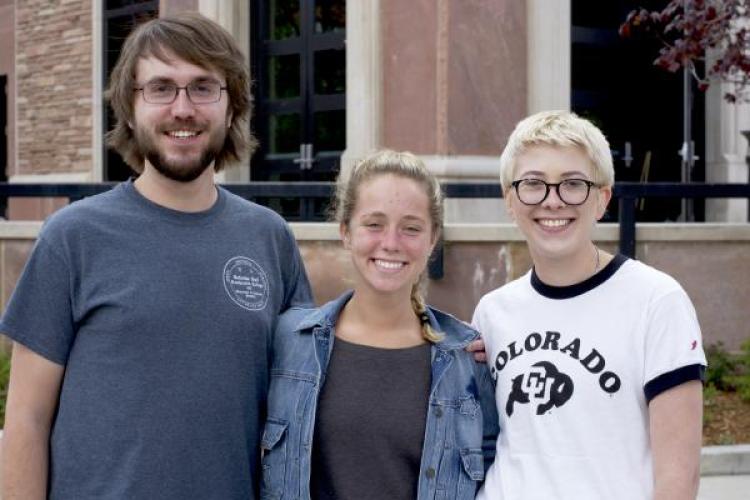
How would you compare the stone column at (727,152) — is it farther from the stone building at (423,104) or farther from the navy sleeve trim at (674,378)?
the navy sleeve trim at (674,378)

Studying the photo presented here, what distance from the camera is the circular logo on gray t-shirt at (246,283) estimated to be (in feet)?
8.87

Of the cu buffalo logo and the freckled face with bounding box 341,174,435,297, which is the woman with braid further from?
the cu buffalo logo

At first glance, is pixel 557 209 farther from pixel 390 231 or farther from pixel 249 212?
pixel 249 212

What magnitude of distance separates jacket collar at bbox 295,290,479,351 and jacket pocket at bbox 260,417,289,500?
10.2 inches

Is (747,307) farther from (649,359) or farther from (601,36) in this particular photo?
(649,359)

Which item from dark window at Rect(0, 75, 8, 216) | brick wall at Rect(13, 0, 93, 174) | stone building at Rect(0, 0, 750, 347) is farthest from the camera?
dark window at Rect(0, 75, 8, 216)

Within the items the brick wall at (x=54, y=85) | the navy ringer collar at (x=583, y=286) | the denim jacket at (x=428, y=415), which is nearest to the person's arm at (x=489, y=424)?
the denim jacket at (x=428, y=415)

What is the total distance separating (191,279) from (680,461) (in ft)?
4.01

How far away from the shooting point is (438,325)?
2.93 m

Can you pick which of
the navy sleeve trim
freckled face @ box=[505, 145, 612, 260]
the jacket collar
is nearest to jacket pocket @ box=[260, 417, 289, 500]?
the jacket collar

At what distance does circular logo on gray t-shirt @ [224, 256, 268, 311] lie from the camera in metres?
2.70

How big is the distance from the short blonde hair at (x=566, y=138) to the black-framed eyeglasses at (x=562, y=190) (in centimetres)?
4

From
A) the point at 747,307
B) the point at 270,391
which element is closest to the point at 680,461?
the point at 270,391

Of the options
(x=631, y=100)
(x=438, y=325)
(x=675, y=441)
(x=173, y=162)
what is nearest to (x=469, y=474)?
(x=438, y=325)
